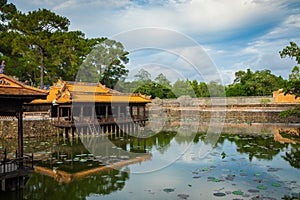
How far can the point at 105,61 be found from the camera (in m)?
34.9

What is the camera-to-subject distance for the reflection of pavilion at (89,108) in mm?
19797

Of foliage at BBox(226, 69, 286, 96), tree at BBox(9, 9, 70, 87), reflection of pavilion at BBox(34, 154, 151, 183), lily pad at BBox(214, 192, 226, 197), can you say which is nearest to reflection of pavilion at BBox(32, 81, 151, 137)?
tree at BBox(9, 9, 70, 87)

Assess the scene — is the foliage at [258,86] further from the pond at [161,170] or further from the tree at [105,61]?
the pond at [161,170]

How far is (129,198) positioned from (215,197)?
8.33 ft

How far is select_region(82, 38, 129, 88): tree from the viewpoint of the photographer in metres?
33.8

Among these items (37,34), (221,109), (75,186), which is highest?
(37,34)

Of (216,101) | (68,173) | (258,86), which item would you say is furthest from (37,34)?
(258,86)

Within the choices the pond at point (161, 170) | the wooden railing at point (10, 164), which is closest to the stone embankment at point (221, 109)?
the pond at point (161, 170)

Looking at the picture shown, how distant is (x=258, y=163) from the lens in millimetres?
12578

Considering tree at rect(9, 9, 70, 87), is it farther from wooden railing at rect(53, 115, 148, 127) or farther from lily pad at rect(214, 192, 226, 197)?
lily pad at rect(214, 192, 226, 197)

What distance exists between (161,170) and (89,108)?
37.1 feet

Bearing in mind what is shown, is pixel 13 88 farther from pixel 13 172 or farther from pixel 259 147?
pixel 259 147

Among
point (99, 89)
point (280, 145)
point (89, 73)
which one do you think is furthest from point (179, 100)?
point (280, 145)

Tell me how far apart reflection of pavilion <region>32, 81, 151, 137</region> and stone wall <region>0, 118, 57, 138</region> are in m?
0.85
